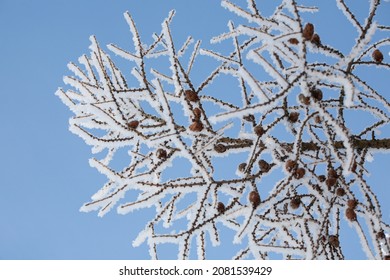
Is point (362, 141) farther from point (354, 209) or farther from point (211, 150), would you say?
point (211, 150)

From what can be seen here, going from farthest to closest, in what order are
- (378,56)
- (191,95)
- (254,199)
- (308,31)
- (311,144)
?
(311,144) < (191,95) < (378,56) < (254,199) < (308,31)

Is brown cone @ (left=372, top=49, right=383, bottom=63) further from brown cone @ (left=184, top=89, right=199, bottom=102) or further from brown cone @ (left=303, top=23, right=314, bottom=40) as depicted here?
brown cone @ (left=184, top=89, right=199, bottom=102)

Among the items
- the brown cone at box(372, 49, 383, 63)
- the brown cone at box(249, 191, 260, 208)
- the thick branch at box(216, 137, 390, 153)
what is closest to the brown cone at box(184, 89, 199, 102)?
the thick branch at box(216, 137, 390, 153)

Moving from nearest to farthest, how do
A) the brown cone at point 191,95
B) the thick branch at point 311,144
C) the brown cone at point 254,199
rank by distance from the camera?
the brown cone at point 254,199 → the brown cone at point 191,95 → the thick branch at point 311,144

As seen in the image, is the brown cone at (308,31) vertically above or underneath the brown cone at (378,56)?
underneath

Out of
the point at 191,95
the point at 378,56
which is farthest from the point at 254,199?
the point at 378,56

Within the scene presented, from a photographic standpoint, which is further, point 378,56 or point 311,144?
point 311,144

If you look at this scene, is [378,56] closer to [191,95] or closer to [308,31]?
[308,31]

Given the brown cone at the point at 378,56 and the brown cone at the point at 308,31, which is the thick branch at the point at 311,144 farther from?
the brown cone at the point at 308,31

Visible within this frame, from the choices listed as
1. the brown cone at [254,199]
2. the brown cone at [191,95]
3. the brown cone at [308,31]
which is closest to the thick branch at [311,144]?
the brown cone at [191,95]

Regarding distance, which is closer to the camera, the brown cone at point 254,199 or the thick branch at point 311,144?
the brown cone at point 254,199
